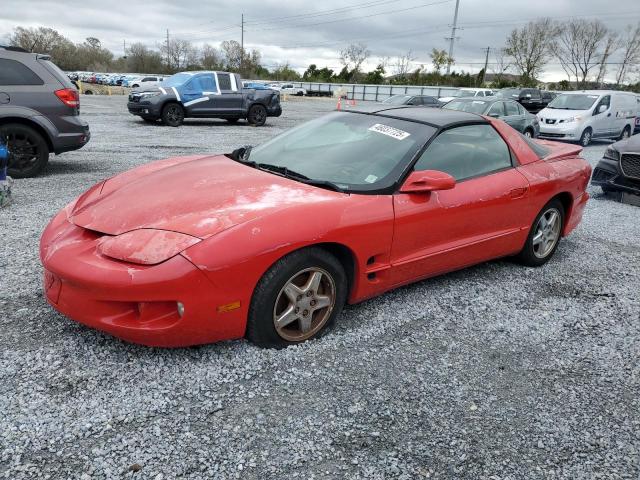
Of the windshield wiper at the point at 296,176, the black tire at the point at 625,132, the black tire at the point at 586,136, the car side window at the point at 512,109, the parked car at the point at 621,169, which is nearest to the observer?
the windshield wiper at the point at 296,176

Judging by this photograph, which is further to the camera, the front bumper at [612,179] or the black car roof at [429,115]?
the front bumper at [612,179]

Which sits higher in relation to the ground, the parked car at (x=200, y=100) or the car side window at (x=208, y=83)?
the car side window at (x=208, y=83)

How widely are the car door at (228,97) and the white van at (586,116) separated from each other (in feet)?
29.5

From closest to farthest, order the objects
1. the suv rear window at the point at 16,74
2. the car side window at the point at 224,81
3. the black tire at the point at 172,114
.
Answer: the suv rear window at the point at 16,74 → the black tire at the point at 172,114 → the car side window at the point at 224,81

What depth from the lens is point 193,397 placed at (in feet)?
7.82

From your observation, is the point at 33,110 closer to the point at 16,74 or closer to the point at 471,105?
the point at 16,74

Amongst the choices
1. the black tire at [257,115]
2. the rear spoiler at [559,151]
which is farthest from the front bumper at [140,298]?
the black tire at [257,115]

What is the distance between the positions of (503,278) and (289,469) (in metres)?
2.73

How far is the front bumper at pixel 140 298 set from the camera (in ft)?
7.78

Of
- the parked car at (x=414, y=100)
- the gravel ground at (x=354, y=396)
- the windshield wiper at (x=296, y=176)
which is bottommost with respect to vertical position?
the gravel ground at (x=354, y=396)

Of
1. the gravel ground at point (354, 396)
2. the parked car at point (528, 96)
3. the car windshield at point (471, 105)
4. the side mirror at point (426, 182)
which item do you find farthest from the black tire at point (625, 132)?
the side mirror at point (426, 182)

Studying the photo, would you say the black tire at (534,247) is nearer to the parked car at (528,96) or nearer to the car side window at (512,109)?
the car side window at (512,109)

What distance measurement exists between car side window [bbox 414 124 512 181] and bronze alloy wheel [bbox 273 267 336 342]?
1.04 meters

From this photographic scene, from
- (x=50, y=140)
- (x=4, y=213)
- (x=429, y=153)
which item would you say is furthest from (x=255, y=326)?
(x=50, y=140)
